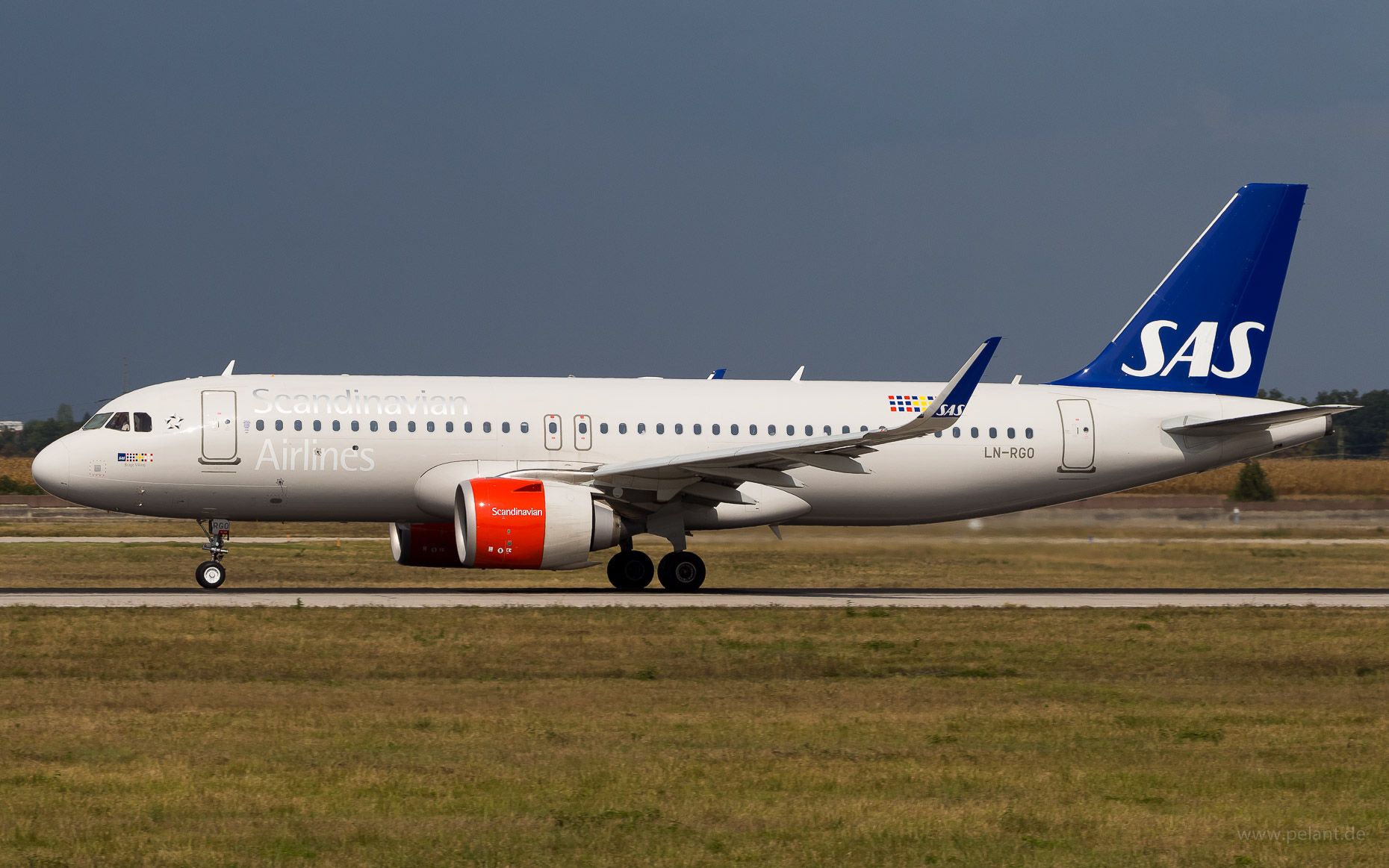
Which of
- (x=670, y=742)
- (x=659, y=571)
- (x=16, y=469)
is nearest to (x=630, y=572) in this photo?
(x=659, y=571)

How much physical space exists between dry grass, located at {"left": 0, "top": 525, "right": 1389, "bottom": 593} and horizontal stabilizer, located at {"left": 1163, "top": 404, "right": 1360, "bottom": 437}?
142 inches

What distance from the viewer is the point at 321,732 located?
487 inches

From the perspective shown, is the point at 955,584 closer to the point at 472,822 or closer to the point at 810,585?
the point at 810,585

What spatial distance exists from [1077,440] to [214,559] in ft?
54.5

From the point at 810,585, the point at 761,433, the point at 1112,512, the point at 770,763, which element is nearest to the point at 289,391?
the point at 761,433

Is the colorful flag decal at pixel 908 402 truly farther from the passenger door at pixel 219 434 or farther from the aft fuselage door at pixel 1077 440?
the passenger door at pixel 219 434

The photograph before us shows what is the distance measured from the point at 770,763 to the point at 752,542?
1776cm

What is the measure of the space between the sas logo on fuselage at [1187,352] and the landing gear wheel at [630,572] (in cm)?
1103

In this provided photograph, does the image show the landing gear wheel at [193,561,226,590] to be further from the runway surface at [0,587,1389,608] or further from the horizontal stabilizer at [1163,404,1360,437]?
the horizontal stabilizer at [1163,404,1360,437]

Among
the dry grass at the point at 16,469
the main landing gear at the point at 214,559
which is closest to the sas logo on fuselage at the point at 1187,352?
the main landing gear at the point at 214,559

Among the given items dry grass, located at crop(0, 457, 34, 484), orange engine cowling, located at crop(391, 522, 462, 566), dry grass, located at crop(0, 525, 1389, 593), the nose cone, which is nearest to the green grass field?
dry grass, located at crop(0, 525, 1389, 593)

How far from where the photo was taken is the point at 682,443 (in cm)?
2745

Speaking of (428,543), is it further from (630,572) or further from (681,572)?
(681,572)

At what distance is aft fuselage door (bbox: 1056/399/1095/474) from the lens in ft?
96.0
